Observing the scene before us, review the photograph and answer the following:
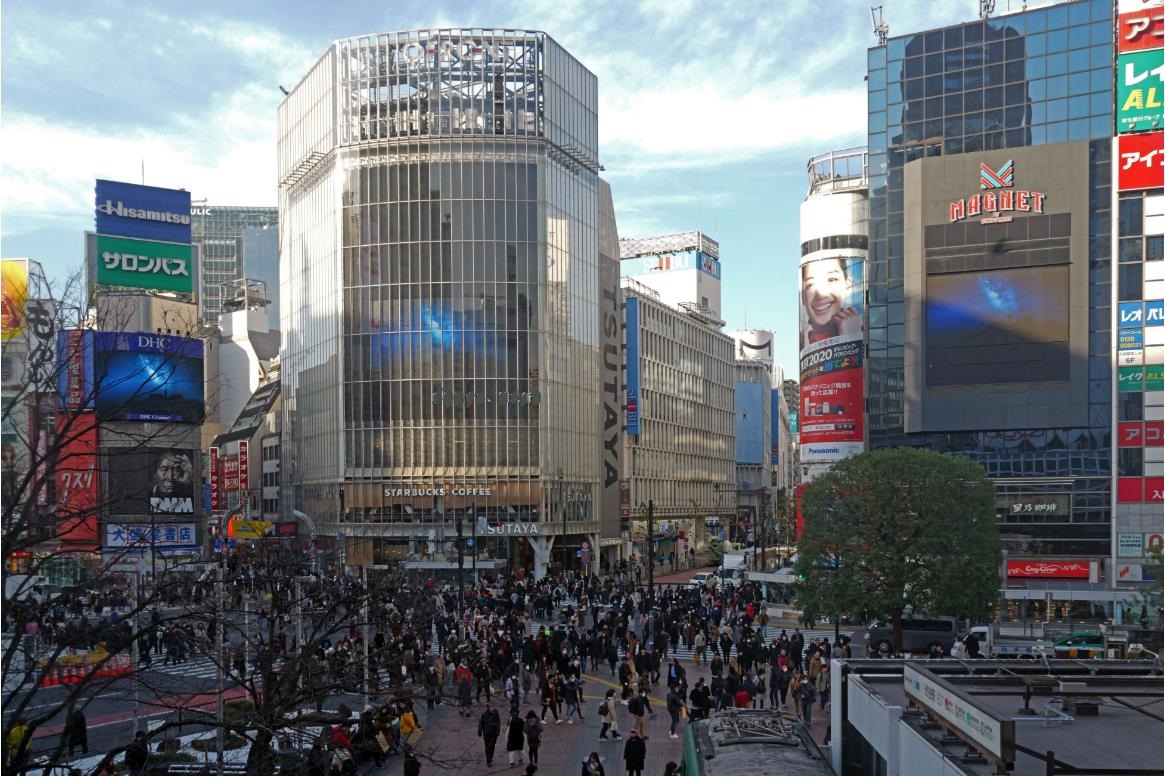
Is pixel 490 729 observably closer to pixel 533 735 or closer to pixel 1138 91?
pixel 533 735

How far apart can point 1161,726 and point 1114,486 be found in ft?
181

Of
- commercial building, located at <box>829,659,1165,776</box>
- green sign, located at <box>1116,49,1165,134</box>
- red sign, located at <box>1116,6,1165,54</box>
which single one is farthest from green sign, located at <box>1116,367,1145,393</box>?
Answer: commercial building, located at <box>829,659,1165,776</box>

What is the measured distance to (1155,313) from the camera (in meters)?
60.2

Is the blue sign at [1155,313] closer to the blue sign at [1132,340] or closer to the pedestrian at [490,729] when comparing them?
the blue sign at [1132,340]

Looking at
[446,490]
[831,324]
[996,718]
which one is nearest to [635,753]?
[996,718]

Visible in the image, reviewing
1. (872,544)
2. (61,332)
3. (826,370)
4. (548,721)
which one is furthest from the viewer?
(826,370)

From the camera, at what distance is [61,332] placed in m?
10.5

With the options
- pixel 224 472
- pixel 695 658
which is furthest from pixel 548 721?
pixel 224 472

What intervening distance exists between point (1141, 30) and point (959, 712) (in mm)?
59539

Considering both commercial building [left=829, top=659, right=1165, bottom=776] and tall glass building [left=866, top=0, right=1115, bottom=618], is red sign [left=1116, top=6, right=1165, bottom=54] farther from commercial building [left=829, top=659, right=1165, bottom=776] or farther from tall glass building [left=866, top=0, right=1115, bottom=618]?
commercial building [left=829, top=659, right=1165, bottom=776]

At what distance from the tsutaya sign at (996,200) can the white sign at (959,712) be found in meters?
55.2

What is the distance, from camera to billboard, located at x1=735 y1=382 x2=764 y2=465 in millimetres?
146375

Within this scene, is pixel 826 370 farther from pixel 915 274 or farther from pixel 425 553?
pixel 425 553

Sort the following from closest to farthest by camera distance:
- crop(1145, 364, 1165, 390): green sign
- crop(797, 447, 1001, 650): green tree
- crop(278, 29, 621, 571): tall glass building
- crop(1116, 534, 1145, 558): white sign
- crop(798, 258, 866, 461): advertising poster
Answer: crop(797, 447, 1001, 650): green tree, crop(1145, 364, 1165, 390): green sign, crop(1116, 534, 1145, 558): white sign, crop(798, 258, 866, 461): advertising poster, crop(278, 29, 621, 571): tall glass building
